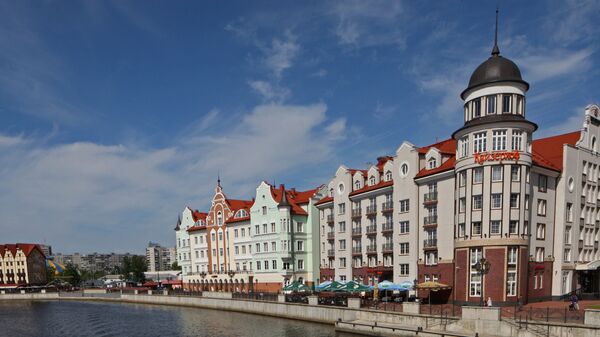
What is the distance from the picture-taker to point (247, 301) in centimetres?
5572

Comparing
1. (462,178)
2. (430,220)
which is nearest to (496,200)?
(462,178)

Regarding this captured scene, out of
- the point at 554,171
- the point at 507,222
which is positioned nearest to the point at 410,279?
the point at 507,222

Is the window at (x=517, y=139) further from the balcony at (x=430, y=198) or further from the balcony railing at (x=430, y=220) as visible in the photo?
the balcony railing at (x=430, y=220)

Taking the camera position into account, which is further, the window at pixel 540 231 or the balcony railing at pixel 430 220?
the balcony railing at pixel 430 220

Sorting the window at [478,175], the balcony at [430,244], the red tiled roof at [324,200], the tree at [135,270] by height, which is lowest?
the tree at [135,270]

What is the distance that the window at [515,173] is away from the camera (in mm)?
39647

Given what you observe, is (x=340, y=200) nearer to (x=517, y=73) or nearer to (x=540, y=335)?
(x=517, y=73)

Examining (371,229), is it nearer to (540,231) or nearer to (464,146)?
(464,146)

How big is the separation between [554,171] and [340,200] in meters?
28.5

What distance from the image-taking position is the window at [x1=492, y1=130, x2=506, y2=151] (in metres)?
39.8

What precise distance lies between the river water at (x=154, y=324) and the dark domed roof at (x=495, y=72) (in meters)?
29.8

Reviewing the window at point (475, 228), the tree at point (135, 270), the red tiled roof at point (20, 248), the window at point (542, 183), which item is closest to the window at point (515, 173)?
the window at point (475, 228)

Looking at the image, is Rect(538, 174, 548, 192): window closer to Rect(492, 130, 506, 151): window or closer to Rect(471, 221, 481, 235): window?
Rect(492, 130, 506, 151): window

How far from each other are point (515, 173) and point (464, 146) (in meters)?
5.56
